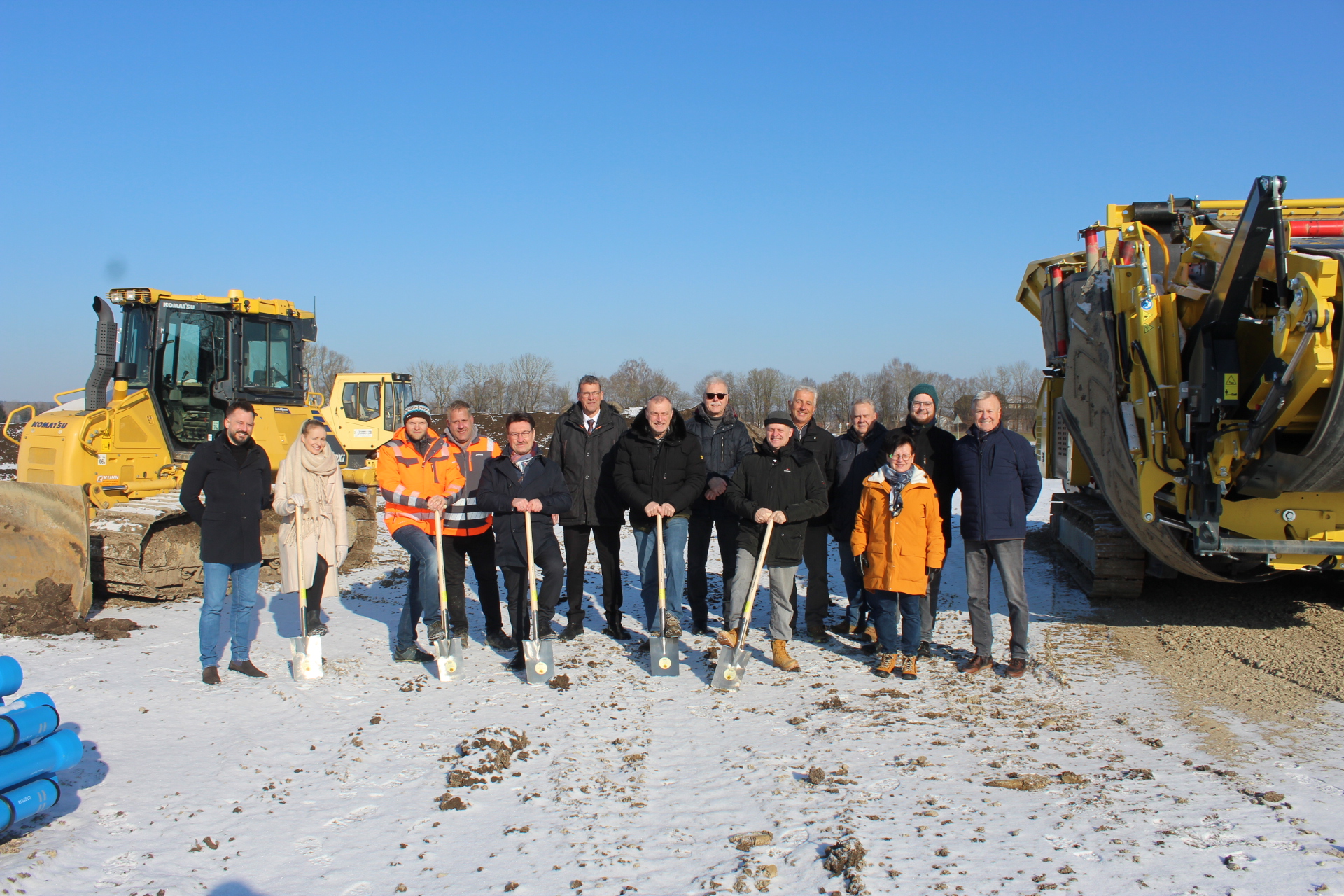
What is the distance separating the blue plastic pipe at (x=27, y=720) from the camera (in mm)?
3562

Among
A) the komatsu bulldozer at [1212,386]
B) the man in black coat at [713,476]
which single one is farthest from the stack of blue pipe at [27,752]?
the komatsu bulldozer at [1212,386]

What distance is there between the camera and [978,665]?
5.93 metres

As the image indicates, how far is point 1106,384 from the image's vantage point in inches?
282

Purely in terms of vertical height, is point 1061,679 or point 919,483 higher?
point 919,483

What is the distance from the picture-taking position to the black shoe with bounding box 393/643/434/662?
6.34 m

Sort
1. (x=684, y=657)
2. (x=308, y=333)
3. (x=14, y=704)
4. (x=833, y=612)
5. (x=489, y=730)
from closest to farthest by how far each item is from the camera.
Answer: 1. (x=14, y=704)
2. (x=489, y=730)
3. (x=684, y=657)
4. (x=833, y=612)
5. (x=308, y=333)

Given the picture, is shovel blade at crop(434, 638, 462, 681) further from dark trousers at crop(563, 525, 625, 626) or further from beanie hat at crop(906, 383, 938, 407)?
beanie hat at crop(906, 383, 938, 407)

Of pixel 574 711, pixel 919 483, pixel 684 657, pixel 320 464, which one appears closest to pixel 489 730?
pixel 574 711

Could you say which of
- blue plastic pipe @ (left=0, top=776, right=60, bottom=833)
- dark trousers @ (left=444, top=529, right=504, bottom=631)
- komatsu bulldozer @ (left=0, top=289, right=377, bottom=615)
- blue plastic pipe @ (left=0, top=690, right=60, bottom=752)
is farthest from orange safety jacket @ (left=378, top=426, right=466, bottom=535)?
blue plastic pipe @ (left=0, top=776, right=60, bottom=833)

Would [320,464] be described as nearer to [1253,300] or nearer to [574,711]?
[574,711]

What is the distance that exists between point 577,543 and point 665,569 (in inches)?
29.5

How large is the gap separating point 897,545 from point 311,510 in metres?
4.21

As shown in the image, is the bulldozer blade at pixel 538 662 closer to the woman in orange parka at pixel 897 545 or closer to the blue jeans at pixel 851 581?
the woman in orange parka at pixel 897 545

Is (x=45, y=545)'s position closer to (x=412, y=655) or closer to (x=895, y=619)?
(x=412, y=655)
